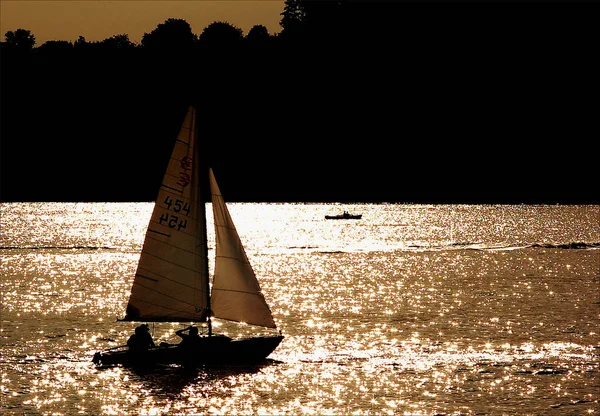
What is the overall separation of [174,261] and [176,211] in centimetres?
235

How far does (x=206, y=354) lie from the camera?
53.2 meters

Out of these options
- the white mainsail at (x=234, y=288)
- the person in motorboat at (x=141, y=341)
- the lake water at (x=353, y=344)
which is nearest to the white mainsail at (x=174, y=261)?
the white mainsail at (x=234, y=288)

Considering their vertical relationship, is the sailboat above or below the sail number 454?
below

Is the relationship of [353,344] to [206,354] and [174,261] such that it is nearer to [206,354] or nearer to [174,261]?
[206,354]

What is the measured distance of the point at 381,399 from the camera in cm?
5228

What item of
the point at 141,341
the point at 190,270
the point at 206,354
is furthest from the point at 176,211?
the point at 206,354

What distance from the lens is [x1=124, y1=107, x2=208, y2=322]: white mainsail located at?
167 feet

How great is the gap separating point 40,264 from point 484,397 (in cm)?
9539

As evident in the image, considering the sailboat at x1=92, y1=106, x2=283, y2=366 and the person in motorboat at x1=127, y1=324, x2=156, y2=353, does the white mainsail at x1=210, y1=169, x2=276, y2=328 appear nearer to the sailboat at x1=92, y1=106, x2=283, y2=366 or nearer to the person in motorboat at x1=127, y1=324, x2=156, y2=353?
the sailboat at x1=92, y1=106, x2=283, y2=366

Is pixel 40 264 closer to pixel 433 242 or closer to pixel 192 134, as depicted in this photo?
pixel 433 242

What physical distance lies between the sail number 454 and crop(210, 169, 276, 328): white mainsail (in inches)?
63.2

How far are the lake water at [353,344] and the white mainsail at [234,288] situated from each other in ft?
12.3

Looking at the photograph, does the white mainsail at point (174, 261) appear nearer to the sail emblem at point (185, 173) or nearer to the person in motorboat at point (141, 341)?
the sail emblem at point (185, 173)

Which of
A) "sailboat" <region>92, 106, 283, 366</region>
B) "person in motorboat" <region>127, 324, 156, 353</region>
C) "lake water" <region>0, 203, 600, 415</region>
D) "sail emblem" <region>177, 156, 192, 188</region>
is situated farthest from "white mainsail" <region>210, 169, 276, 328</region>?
"person in motorboat" <region>127, 324, 156, 353</region>
